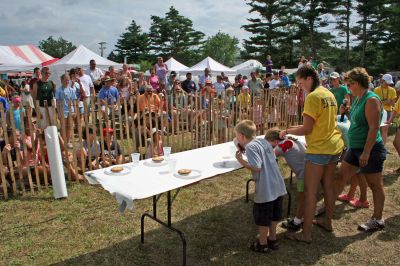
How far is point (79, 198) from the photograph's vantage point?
4.59 m

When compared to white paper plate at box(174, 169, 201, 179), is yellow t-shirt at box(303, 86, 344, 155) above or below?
above

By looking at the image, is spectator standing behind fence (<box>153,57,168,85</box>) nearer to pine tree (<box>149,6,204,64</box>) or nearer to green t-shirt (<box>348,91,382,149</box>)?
green t-shirt (<box>348,91,382,149</box>)

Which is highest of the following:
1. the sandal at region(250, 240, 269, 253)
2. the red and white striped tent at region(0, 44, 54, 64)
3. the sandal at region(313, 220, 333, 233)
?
the red and white striped tent at region(0, 44, 54, 64)

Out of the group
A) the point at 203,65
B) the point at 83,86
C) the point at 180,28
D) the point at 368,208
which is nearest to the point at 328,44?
the point at 180,28

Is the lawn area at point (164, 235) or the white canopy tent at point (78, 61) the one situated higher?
the white canopy tent at point (78, 61)

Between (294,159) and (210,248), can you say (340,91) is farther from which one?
(210,248)

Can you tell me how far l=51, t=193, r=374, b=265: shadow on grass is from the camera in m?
3.11

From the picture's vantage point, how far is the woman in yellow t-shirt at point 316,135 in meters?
3.10

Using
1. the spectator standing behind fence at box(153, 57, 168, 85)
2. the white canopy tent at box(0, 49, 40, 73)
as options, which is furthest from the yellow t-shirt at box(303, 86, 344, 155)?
the white canopy tent at box(0, 49, 40, 73)

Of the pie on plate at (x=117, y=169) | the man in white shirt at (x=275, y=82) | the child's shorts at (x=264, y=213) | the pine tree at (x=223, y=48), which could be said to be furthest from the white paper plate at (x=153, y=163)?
the pine tree at (x=223, y=48)

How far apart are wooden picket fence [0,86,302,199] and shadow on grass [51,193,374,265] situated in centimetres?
202

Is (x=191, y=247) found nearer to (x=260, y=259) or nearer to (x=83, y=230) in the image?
(x=260, y=259)

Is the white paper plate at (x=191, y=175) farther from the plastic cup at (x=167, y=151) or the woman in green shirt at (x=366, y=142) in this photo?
the woman in green shirt at (x=366, y=142)

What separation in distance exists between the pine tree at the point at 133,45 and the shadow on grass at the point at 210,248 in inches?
2099
